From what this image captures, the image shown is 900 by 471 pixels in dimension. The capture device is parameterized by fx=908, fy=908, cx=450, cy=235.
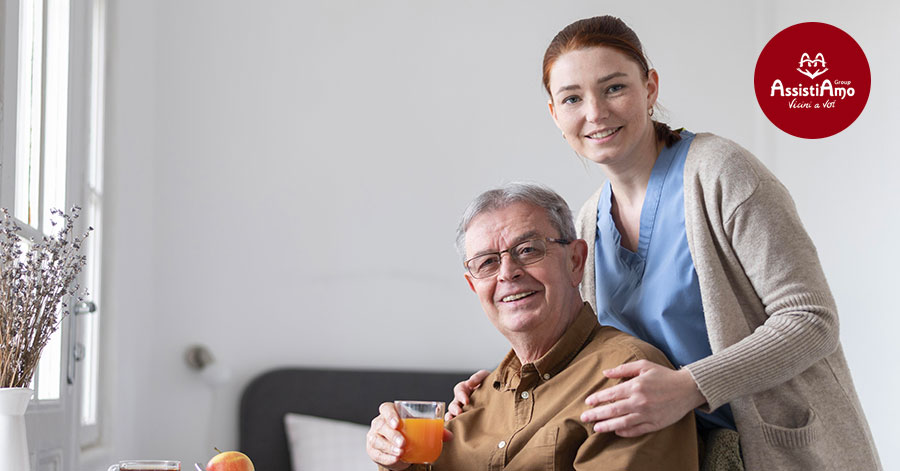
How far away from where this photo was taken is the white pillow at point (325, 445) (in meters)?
3.33

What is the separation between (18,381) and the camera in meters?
1.49

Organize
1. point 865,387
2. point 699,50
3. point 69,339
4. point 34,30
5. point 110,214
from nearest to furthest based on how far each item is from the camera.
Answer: point 34,30 → point 69,339 → point 110,214 → point 865,387 → point 699,50

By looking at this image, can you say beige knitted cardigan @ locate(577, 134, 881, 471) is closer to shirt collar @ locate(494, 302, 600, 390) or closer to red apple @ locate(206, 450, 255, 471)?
shirt collar @ locate(494, 302, 600, 390)

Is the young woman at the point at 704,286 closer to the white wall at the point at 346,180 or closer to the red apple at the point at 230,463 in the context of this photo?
the red apple at the point at 230,463

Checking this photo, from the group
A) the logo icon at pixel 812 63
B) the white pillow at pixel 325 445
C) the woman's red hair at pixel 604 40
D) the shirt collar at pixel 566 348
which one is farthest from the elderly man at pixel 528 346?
the logo icon at pixel 812 63

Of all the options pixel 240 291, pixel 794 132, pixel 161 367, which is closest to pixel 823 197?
pixel 794 132

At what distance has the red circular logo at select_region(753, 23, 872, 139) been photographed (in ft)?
11.4

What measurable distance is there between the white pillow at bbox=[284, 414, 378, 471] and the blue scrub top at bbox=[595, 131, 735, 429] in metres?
1.61

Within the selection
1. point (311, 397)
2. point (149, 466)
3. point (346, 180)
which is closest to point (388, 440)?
point (149, 466)

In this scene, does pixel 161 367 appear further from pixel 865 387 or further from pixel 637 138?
pixel 865 387

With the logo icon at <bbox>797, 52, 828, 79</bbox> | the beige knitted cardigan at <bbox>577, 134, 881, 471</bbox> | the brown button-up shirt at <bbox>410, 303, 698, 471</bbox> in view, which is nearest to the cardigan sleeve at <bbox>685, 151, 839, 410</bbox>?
the beige knitted cardigan at <bbox>577, 134, 881, 471</bbox>

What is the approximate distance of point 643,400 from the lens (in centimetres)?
152

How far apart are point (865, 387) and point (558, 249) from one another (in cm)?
214

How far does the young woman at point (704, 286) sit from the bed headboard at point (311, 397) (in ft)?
4.99
